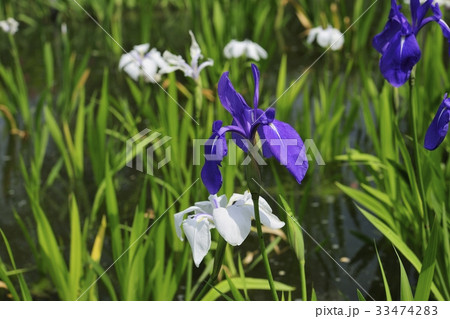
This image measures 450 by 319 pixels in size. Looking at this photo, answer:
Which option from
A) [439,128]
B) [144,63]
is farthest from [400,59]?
[144,63]

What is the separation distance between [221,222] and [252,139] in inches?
5.4

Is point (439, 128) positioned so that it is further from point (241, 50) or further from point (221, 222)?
point (241, 50)

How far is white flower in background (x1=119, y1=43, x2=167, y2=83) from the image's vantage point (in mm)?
2191

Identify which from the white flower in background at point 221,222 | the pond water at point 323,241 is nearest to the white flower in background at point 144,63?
the pond water at point 323,241

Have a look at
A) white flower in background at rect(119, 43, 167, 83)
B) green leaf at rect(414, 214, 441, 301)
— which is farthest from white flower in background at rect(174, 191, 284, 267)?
white flower in background at rect(119, 43, 167, 83)

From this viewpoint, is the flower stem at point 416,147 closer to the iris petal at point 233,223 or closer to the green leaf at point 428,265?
the green leaf at point 428,265

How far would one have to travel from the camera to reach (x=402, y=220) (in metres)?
1.57

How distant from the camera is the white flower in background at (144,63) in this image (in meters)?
2.19

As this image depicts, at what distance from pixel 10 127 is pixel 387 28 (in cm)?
191

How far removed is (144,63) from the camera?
222cm

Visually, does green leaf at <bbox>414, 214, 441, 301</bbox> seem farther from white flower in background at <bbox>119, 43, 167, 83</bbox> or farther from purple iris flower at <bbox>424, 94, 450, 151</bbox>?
white flower in background at <bbox>119, 43, 167, 83</bbox>

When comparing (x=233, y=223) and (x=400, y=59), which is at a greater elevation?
(x=400, y=59)

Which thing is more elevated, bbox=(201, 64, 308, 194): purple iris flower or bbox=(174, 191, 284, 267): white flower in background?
bbox=(201, 64, 308, 194): purple iris flower

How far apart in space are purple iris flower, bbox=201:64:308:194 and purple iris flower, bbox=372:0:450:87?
407 millimetres
